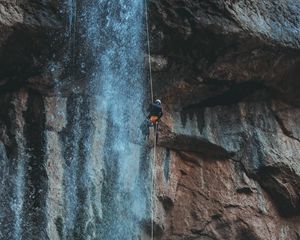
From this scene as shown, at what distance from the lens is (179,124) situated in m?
10.5

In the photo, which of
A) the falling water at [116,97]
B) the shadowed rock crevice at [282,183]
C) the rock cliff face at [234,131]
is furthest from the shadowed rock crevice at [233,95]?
the shadowed rock crevice at [282,183]

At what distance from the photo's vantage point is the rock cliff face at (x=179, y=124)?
8.73m

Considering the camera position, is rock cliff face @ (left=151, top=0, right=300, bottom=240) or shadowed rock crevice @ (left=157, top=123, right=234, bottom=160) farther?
shadowed rock crevice @ (left=157, top=123, right=234, bottom=160)

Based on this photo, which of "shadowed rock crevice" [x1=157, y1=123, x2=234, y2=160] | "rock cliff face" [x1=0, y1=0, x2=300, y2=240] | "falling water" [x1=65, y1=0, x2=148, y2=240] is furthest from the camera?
"shadowed rock crevice" [x1=157, y1=123, x2=234, y2=160]

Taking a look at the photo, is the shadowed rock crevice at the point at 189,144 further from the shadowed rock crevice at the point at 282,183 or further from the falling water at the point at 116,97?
the shadowed rock crevice at the point at 282,183

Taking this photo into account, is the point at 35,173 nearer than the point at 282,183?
Yes

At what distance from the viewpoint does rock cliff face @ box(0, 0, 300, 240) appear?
28.7 feet

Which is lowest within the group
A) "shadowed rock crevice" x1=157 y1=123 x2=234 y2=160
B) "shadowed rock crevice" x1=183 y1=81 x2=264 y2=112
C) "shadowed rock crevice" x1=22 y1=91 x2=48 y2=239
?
"shadowed rock crevice" x1=22 y1=91 x2=48 y2=239

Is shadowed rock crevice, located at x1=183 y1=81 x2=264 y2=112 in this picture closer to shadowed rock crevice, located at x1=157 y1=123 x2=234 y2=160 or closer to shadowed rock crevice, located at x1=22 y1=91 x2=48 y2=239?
shadowed rock crevice, located at x1=157 y1=123 x2=234 y2=160

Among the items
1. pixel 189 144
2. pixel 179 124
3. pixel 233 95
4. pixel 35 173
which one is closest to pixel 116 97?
Answer: pixel 179 124

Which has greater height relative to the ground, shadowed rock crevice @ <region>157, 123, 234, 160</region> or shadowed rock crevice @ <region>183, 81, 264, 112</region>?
shadowed rock crevice @ <region>183, 81, 264, 112</region>

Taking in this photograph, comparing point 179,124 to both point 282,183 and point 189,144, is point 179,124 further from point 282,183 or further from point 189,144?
point 282,183

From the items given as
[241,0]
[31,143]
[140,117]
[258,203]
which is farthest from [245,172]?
[31,143]

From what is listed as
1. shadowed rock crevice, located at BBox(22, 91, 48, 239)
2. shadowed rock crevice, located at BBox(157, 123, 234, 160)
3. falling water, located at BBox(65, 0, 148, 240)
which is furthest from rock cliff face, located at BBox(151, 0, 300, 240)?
shadowed rock crevice, located at BBox(22, 91, 48, 239)
